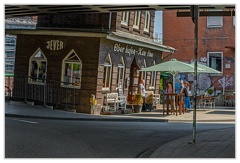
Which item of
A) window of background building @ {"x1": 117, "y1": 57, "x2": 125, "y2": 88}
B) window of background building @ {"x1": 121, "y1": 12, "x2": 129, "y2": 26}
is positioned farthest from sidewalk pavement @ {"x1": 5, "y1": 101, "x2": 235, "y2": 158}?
window of background building @ {"x1": 121, "y1": 12, "x2": 129, "y2": 26}

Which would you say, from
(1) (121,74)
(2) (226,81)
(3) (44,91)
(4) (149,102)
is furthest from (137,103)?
(2) (226,81)

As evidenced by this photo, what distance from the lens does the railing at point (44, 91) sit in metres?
18.7

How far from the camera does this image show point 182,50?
2886 centimetres

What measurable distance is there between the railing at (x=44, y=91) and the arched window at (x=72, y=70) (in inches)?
7.2

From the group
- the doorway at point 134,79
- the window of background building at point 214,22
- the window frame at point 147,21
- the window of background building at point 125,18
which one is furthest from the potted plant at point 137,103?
the window of background building at point 214,22

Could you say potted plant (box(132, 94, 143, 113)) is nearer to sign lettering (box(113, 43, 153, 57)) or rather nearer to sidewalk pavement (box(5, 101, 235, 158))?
sign lettering (box(113, 43, 153, 57))

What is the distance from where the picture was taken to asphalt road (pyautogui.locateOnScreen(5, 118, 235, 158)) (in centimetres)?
889

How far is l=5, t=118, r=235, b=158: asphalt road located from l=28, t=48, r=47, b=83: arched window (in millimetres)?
5926

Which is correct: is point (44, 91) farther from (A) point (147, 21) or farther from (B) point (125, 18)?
(A) point (147, 21)

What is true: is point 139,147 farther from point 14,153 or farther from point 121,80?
point 121,80

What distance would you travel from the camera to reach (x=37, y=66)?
19641 millimetres

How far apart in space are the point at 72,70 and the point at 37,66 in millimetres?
1709

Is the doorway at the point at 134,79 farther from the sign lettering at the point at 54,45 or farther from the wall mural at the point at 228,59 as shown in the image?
the wall mural at the point at 228,59
